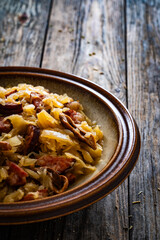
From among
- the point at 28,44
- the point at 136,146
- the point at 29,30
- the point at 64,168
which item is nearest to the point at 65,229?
the point at 64,168

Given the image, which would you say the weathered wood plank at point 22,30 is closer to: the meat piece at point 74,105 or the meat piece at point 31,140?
the meat piece at point 74,105

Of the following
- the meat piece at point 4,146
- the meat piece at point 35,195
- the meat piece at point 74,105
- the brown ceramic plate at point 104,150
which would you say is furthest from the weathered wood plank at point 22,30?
the meat piece at point 35,195

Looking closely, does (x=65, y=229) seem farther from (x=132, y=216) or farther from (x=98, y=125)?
(x=98, y=125)

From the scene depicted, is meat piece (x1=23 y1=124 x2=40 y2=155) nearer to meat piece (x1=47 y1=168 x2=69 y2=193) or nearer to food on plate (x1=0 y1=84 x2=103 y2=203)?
food on plate (x1=0 y1=84 x2=103 y2=203)

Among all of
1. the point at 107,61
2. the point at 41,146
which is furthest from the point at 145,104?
the point at 41,146

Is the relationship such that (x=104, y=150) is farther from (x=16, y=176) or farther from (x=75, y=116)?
(x=16, y=176)

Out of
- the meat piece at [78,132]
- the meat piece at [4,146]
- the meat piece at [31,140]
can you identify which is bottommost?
the meat piece at [4,146]

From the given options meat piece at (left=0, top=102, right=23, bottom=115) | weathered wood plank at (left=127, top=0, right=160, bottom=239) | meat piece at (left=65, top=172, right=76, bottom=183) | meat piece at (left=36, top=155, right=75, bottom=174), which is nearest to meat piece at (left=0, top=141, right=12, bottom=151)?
meat piece at (left=36, top=155, right=75, bottom=174)
